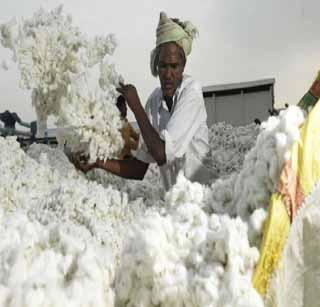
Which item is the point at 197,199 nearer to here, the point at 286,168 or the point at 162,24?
the point at 286,168

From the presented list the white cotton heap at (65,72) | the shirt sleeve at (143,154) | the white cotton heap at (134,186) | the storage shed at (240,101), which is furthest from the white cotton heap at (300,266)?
the storage shed at (240,101)

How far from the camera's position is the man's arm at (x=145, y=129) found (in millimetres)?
1325

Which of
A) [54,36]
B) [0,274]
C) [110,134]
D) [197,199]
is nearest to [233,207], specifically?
[197,199]

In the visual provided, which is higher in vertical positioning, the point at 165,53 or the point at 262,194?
the point at 165,53

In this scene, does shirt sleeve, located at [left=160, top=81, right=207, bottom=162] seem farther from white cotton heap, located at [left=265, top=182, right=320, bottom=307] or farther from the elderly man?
white cotton heap, located at [left=265, top=182, right=320, bottom=307]

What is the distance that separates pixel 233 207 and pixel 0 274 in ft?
1.09

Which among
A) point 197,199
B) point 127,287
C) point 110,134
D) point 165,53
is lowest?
point 127,287

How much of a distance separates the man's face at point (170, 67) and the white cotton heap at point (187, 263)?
33.2 inches

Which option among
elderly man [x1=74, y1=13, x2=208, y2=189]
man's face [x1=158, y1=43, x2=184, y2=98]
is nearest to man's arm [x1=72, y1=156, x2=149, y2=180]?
elderly man [x1=74, y1=13, x2=208, y2=189]

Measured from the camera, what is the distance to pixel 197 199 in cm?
75

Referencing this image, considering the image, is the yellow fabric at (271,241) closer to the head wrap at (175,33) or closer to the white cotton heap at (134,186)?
the white cotton heap at (134,186)

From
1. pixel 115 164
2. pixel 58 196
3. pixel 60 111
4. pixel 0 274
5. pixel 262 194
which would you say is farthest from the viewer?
pixel 115 164

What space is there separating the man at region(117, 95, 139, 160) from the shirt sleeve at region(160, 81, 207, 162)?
10 centimetres

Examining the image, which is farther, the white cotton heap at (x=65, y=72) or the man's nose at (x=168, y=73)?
the man's nose at (x=168, y=73)
